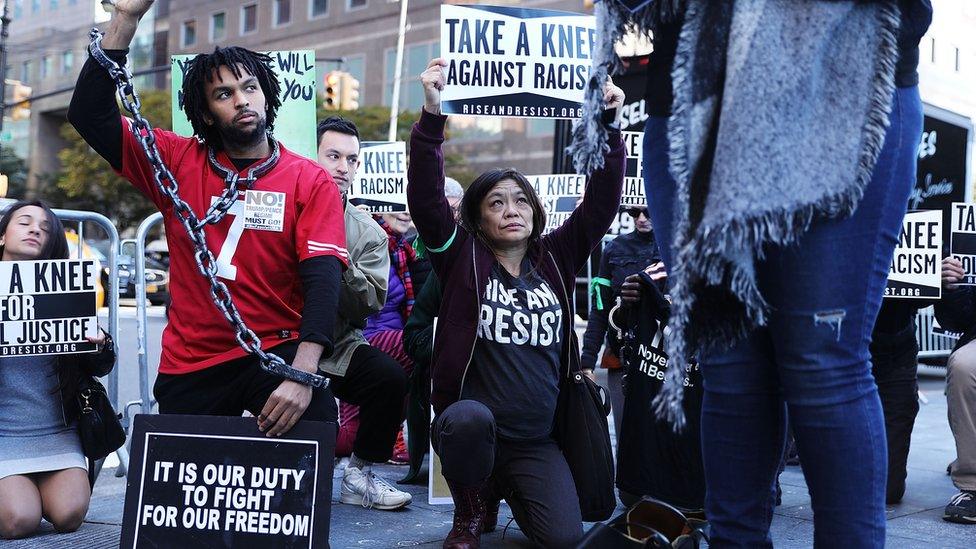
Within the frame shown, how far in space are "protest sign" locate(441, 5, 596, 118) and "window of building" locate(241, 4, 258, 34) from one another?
1926 inches

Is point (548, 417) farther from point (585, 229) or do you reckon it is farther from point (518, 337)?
point (585, 229)

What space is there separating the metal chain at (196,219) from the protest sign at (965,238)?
335cm

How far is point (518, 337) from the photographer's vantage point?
377 cm

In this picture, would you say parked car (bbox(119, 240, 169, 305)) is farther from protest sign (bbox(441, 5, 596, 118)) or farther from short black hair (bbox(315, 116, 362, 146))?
protest sign (bbox(441, 5, 596, 118))

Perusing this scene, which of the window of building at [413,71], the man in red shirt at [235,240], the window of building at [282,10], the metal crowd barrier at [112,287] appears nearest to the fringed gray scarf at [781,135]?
the man in red shirt at [235,240]

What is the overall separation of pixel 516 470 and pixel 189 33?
56.2 meters

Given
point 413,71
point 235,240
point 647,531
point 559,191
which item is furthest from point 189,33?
point 647,531

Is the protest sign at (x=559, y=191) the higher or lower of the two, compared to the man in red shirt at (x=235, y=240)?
higher

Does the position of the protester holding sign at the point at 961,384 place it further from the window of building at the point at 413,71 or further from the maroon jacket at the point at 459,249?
the window of building at the point at 413,71

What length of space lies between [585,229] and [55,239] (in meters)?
2.27

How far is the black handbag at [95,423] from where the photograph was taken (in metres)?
4.20

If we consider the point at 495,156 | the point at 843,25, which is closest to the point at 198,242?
the point at 843,25

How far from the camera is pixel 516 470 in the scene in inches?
147

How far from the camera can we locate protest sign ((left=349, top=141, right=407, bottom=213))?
7695mm
